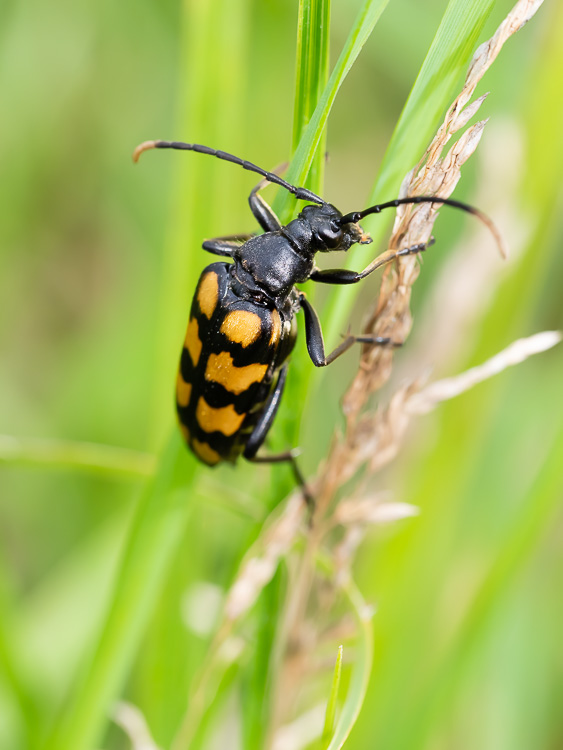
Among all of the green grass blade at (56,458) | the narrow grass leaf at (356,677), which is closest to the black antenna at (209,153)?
the green grass blade at (56,458)

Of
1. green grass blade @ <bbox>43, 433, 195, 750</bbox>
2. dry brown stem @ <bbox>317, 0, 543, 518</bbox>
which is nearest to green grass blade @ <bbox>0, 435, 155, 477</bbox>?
green grass blade @ <bbox>43, 433, 195, 750</bbox>

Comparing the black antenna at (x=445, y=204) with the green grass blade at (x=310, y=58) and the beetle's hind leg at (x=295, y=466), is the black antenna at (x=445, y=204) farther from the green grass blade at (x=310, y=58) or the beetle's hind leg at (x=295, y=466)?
the beetle's hind leg at (x=295, y=466)

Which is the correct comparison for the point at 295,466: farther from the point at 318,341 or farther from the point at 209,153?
the point at 209,153

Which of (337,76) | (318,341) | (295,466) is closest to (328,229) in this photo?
(318,341)

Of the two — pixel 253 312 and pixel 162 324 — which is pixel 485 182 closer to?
pixel 253 312

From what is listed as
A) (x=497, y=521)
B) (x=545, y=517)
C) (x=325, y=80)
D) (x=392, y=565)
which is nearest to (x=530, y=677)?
(x=497, y=521)

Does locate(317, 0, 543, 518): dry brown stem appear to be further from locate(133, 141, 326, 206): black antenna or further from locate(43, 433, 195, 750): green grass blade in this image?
locate(43, 433, 195, 750): green grass blade

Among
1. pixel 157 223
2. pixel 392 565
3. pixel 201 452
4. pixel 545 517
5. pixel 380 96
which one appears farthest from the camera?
pixel 380 96
